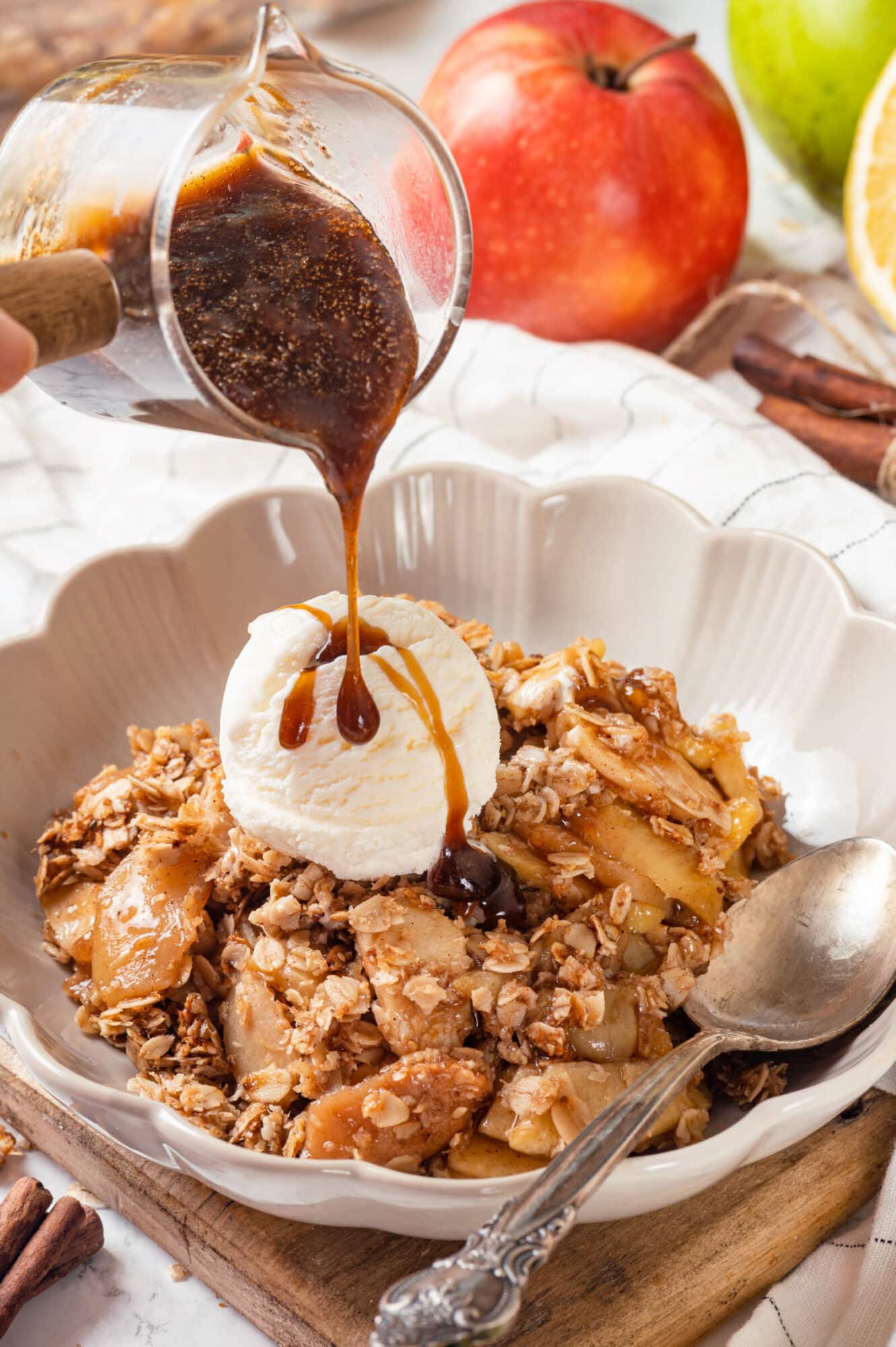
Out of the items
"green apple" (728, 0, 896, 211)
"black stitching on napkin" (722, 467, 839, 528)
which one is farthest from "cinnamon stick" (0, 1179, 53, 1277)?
"green apple" (728, 0, 896, 211)

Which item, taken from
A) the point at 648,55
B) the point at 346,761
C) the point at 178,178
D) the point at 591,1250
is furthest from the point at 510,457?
the point at 591,1250

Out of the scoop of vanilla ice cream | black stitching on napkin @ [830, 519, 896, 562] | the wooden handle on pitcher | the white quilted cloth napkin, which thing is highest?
the wooden handle on pitcher

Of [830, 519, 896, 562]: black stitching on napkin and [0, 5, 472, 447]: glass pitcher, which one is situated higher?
[0, 5, 472, 447]: glass pitcher

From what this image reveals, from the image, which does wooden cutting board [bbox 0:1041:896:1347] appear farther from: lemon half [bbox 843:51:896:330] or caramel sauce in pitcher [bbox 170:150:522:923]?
lemon half [bbox 843:51:896:330]

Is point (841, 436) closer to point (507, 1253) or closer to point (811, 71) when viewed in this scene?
point (811, 71)

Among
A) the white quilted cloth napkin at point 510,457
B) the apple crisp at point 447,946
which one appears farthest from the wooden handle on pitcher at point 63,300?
the white quilted cloth napkin at point 510,457
